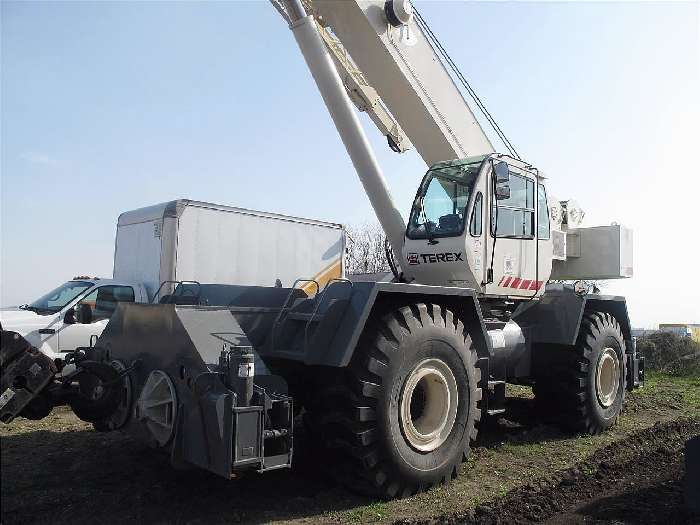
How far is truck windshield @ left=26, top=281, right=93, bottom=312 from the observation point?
1023 cm

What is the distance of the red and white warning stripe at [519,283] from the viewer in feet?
24.1

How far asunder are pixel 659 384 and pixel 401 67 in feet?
32.4

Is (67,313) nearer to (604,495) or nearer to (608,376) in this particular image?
(604,495)

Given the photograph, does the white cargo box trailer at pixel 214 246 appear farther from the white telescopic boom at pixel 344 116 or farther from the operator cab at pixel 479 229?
the operator cab at pixel 479 229

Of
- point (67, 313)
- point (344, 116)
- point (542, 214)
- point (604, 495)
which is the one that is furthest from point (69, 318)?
point (604, 495)

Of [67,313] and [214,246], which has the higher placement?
[214,246]

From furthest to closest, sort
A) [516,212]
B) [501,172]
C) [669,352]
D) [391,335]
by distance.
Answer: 1. [669,352]
2. [516,212]
3. [501,172]
4. [391,335]

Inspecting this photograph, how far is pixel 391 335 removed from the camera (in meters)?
5.29

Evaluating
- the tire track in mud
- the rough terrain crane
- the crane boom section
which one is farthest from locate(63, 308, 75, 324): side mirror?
the tire track in mud

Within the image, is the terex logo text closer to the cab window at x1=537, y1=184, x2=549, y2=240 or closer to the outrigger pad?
the cab window at x1=537, y1=184, x2=549, y2=240

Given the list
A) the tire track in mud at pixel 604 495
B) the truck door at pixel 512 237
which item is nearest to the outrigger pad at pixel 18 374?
the tire track in mud at pixel 604 495

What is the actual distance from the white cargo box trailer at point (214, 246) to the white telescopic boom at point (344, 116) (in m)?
2.75

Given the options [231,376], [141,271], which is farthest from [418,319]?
[141,271]

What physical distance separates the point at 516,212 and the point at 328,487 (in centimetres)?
405
